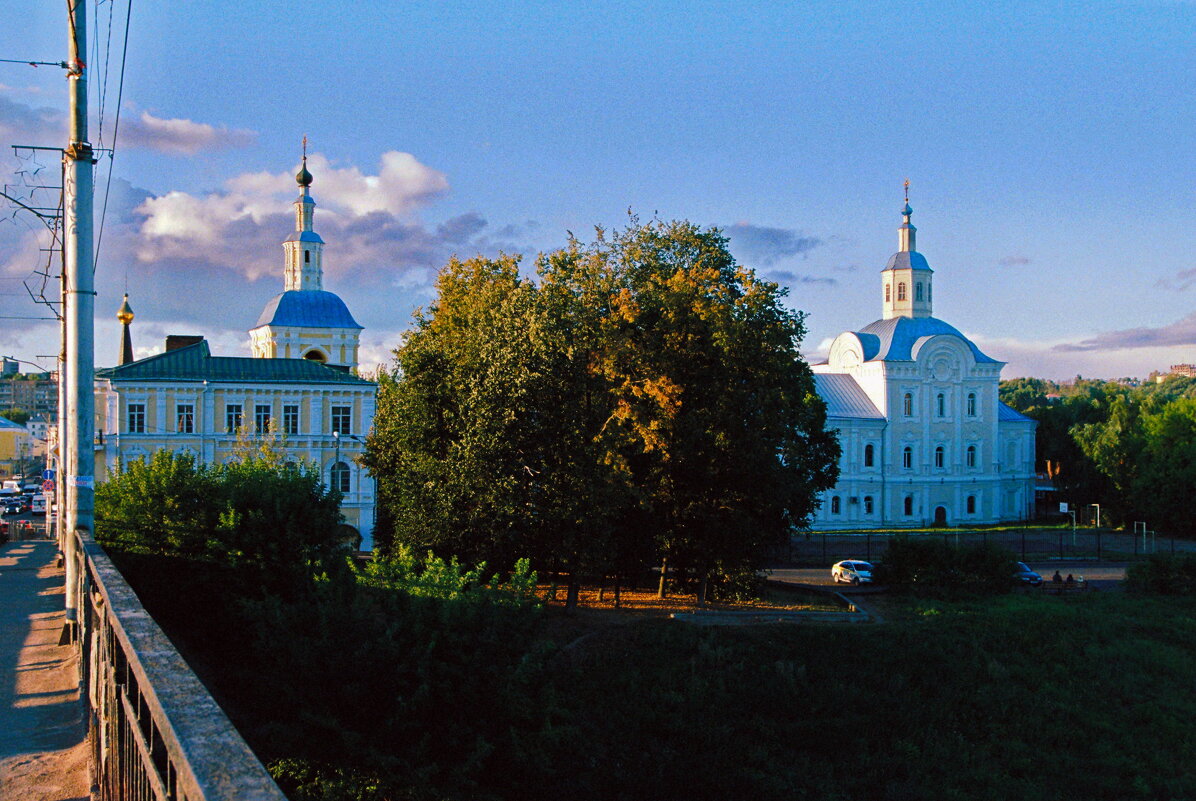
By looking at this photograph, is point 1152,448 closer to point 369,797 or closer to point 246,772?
point 369,797

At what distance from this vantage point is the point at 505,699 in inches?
499

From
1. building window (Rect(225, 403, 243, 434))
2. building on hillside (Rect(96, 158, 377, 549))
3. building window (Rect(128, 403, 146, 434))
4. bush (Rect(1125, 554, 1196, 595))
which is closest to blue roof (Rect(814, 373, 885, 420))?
bush (Rect(1125, 554, 1196, 595))

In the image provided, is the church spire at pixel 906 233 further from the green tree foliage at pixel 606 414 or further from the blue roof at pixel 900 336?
the green tree foliage at pixel 606 414

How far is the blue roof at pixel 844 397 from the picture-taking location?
57.0 metres

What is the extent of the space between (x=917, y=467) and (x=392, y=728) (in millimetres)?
50392

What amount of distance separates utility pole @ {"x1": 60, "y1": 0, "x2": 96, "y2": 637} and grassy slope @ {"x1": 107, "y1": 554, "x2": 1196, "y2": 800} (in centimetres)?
383

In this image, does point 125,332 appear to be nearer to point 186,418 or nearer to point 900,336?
point 186,418

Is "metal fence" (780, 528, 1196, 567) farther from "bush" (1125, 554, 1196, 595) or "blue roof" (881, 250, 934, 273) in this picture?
"blue roof" (881, 250, 934, 273)

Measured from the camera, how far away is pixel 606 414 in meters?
23.5

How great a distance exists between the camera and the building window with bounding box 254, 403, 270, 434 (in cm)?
3741

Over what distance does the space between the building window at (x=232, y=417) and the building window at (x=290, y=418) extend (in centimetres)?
159

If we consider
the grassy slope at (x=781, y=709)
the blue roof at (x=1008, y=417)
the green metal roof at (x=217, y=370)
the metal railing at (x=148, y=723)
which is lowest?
the grassy slope at (x=781, y=709)

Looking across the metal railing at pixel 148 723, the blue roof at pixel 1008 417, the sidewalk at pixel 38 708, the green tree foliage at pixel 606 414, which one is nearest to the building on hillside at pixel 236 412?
the green tree foliage at pixel 606 414

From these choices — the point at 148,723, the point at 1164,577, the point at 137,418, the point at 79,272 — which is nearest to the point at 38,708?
the point at 148,723
